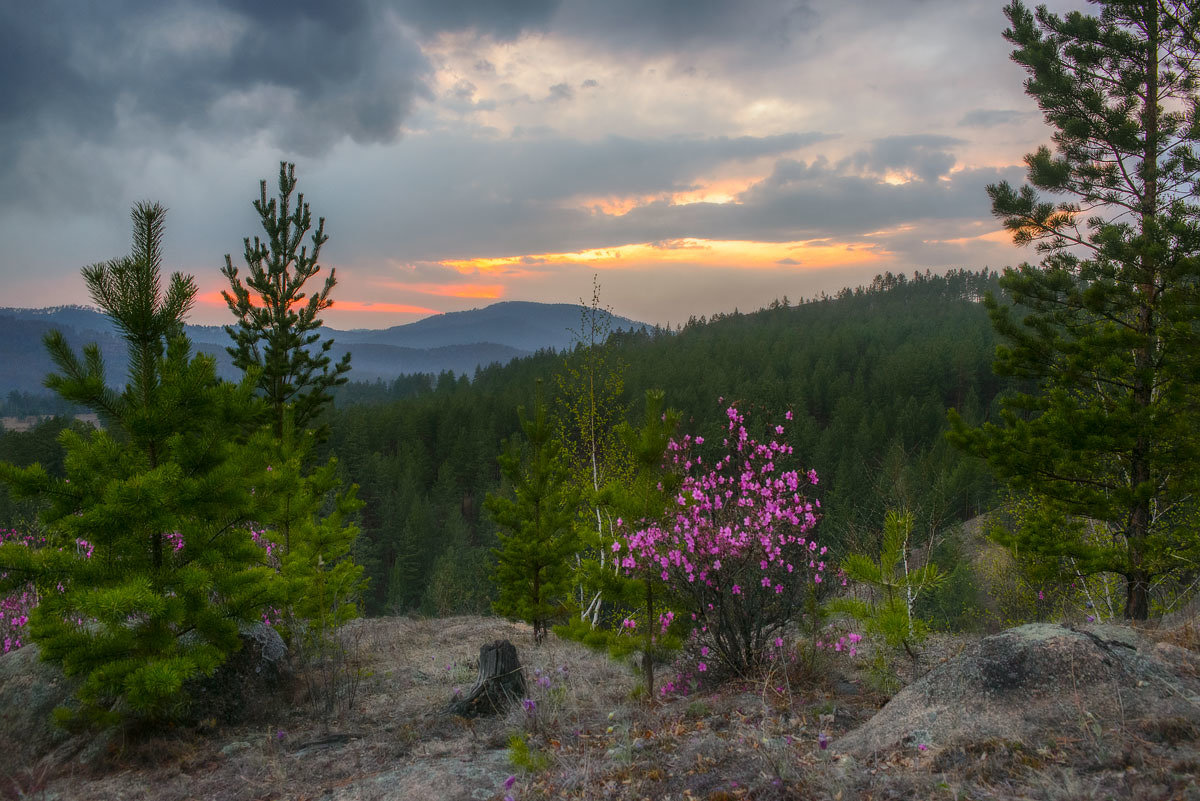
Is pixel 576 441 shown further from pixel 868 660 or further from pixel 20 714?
pixel 20 714

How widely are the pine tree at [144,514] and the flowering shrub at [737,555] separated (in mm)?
3614

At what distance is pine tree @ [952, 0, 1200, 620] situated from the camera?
912cm

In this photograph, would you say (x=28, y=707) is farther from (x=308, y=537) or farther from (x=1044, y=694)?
(x=1044, y=694)

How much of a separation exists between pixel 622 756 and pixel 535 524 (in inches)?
331

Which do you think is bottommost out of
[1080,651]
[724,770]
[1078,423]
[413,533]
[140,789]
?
[413,533]

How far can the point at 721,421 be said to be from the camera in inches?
885

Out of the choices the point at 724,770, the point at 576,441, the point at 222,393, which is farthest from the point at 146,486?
the point at 576,441

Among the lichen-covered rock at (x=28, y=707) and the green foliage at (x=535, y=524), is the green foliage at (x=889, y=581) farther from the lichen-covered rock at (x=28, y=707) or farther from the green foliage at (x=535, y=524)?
the lichen-covered rock at (x=28, y=707)

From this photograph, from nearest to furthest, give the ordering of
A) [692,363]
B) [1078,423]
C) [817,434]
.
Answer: [1078,423] < [817,434] < [692,363]

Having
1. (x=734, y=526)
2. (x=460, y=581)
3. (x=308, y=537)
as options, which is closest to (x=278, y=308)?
(x=308, y=537)

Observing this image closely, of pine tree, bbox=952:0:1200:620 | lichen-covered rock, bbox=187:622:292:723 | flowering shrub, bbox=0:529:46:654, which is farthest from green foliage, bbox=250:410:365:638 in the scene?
pine tree, bbox=952:0:1200:620

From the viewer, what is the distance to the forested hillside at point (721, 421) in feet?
151

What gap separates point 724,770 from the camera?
396 cm

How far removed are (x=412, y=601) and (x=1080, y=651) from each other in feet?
165
